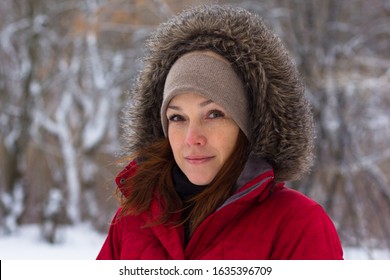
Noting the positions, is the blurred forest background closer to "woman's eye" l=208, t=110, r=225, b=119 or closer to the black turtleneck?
the black turtleneck

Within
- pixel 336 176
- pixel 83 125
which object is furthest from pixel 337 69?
pixel 83 125

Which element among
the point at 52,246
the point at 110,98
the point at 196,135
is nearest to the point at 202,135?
the point at 196,135

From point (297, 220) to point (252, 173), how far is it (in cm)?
20

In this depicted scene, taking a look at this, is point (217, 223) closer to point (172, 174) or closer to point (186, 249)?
point (186, 249)

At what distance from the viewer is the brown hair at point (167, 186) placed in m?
1.71

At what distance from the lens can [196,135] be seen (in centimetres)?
169

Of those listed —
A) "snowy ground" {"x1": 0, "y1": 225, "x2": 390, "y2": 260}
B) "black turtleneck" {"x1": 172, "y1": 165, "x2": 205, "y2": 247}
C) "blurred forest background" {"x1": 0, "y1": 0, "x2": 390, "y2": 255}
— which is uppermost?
"blurred forest background" {"x1": 0, "y1": 0, "x2": 390, "y2": 255}

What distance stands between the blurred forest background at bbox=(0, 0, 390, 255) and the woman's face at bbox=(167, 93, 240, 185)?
4.69 m

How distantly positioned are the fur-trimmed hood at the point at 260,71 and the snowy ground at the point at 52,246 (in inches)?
241

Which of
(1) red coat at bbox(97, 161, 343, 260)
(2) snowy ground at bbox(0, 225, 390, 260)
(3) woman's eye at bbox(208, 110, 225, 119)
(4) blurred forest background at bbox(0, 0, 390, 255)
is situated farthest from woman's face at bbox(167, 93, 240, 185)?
(2) snowy ground at bbox(0, 225, 390, 260)

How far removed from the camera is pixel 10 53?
12.1 metres

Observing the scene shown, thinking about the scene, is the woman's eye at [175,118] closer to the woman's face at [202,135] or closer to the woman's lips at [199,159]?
the woman's face at [202,135]

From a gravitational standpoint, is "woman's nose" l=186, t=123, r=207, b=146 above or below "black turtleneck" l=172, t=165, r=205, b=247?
above

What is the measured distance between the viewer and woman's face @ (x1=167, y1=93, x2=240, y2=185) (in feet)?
5.57
